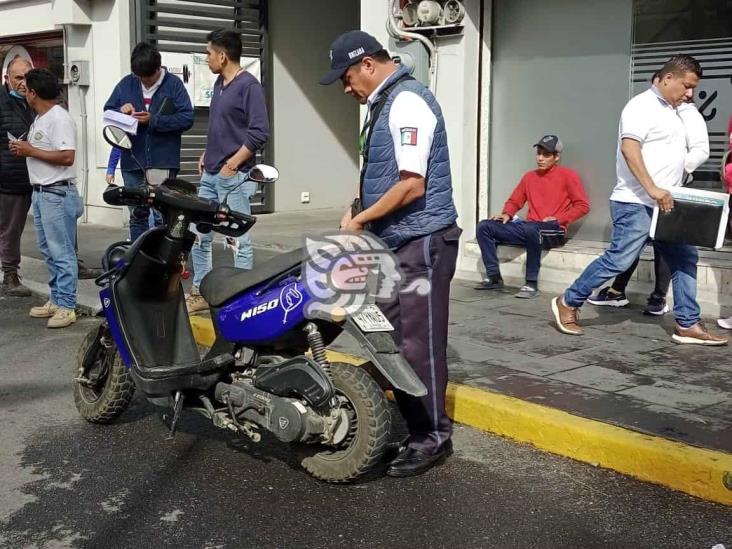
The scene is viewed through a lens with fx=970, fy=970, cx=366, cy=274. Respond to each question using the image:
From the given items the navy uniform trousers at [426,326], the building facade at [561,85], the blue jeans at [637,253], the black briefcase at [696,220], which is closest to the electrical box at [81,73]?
the building facade at [561,85]

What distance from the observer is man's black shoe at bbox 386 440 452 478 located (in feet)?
14.1

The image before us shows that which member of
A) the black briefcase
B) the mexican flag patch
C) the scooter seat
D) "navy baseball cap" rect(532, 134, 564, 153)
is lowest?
the scooter seat

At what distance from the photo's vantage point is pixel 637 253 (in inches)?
248

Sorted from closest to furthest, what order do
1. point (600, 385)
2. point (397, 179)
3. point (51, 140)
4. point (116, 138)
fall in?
point (397, 179) < point (116, 138) < point (600, 385) < point (51, 140)

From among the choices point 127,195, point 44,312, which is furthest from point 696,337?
point 44,312

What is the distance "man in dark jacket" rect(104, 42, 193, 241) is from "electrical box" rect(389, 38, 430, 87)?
1979 mm

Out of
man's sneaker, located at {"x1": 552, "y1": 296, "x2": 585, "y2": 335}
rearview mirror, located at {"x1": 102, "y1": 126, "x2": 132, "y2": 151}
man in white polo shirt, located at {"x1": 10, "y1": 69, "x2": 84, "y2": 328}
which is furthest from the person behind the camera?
man in white polo shirt, located at {"x1": 10, "y1": 69, "x2": 84, "y2": 328}

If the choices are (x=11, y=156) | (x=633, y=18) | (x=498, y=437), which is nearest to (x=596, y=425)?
(x=498, y=437)

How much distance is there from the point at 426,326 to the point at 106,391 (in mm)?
1730

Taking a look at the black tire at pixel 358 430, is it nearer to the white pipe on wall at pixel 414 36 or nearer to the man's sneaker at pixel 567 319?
the man's sneaker at pixel 567 319

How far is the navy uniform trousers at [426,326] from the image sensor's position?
4301 millimetres

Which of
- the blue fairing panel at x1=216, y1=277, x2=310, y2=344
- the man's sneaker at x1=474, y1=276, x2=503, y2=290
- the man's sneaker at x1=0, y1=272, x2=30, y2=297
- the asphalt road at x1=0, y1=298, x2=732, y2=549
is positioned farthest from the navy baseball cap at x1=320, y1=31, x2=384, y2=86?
the man's sneaker at x1=0, y1=272, x2=30, y2=297

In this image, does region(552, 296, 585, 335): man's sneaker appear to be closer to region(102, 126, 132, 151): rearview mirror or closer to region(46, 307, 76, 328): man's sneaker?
region(102, 126, 132, 151): rearview mirror

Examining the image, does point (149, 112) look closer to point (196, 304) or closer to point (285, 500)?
point (196, 304)
